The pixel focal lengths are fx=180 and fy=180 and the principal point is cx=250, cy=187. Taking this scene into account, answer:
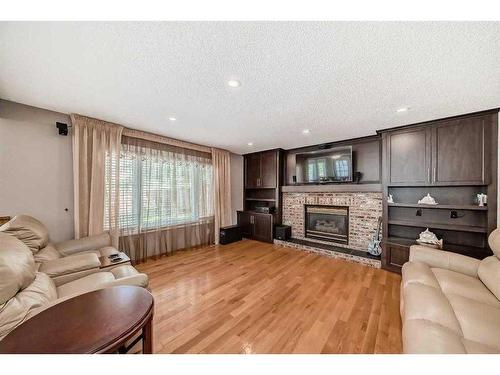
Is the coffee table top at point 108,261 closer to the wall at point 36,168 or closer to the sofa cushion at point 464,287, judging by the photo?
the wall at point 36,168

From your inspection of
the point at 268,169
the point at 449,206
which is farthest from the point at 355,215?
the point at 268,169

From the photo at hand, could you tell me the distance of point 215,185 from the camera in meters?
4.38

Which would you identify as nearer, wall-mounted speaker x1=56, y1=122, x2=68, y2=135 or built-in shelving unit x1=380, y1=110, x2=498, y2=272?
built-in shelving unit x1=380, y1=110, x2=498, y2=272

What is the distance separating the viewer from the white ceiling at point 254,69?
1144 millimetres

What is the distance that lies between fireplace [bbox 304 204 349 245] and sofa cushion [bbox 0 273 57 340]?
416cm

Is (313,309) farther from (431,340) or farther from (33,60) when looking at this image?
(33,60)

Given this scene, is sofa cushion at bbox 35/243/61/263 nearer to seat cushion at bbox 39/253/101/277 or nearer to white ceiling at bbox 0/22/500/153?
seat cushion at bbox 39/253/101/277

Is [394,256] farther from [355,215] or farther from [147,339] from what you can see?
[147,339]

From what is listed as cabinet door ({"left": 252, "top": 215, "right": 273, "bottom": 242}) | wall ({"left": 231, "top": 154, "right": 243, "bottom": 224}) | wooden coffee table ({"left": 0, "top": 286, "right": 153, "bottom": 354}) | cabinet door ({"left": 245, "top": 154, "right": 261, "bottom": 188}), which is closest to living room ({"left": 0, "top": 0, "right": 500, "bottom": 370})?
wooden coffee table ({"left": 0, "top": 286, "right": 153, "bottom": 354})

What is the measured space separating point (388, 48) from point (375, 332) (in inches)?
89.8

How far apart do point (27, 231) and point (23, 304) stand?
3.76 feet

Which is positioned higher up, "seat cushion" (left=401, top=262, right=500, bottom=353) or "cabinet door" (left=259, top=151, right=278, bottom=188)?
"cabinet door" (left=259, top=151, right=278, bottom=188)

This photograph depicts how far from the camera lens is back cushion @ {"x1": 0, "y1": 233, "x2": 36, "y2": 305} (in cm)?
101

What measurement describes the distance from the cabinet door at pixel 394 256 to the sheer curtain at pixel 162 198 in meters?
3.43
